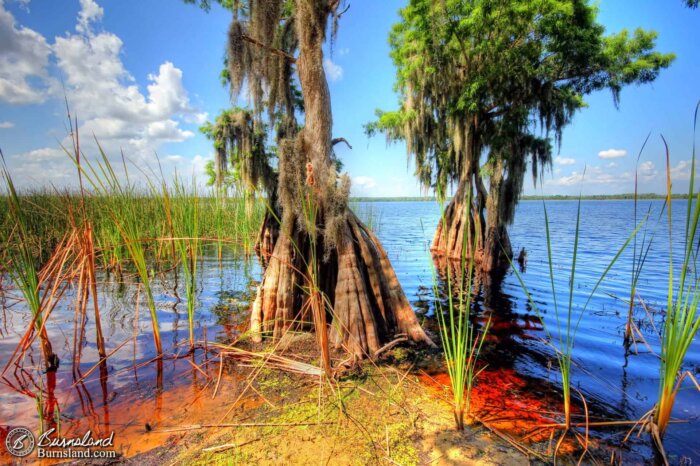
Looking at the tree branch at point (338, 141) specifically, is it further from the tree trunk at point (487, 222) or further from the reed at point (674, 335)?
the tree trunk at point (487, 222)

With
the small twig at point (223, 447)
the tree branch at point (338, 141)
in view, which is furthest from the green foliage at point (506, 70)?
the small twig at point (223, 447)

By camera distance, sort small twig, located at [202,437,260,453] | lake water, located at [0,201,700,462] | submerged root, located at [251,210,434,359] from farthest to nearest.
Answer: submerged root, located at [251,210,434,359] → lake water, located at [0,201,700,462] → small twig, located at [202,437,260,453]

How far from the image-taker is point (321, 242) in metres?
4.57

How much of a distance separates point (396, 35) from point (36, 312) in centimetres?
1283

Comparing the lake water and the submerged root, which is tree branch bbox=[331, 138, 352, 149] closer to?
the submerged root

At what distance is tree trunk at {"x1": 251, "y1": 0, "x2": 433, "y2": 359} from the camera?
4043 millimetres

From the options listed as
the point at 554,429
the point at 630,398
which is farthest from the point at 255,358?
the point at 630,398

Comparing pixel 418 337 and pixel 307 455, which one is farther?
pixel 418 337

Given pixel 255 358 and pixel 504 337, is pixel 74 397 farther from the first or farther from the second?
pixel 504 337

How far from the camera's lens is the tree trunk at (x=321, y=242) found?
4.04 metres

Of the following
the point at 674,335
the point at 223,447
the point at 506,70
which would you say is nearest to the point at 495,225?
the point at 506,70

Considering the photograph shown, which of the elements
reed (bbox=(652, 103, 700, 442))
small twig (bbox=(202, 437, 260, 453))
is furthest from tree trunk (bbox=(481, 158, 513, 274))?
small twig (bbox=(202, 437, 260, 453))

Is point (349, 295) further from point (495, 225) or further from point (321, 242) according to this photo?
point (495, 225)

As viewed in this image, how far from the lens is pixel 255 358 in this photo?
12.2 ft
